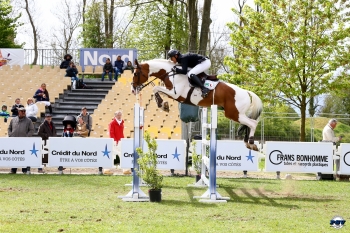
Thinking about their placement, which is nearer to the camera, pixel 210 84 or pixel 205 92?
pixel 205 92

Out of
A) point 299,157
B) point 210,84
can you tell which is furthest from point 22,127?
point 299,157

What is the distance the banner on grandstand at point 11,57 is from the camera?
29469 mm

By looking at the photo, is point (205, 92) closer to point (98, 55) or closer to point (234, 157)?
point (234, 157)

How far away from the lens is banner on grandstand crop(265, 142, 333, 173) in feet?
53.5

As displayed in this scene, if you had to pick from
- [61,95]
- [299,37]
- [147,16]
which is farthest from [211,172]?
[147,16]

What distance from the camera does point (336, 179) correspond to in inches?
666

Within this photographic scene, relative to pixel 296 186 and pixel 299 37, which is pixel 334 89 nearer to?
pixel 299 37

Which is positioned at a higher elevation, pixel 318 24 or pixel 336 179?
pixel 318 24

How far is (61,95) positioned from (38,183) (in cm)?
1166

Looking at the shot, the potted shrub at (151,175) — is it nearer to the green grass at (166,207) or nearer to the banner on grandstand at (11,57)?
the green grass at (166,207)

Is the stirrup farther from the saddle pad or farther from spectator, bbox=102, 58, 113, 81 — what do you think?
spectator, bbox=102, 58, 113, 81

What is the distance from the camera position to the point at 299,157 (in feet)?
53.6

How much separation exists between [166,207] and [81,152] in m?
6.46

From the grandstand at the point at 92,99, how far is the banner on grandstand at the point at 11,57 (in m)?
1.20
